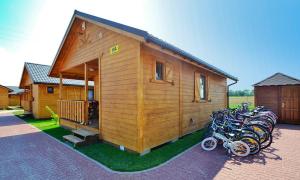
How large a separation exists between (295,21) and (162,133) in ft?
56.3

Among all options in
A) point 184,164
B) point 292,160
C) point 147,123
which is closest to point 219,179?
point 184,164

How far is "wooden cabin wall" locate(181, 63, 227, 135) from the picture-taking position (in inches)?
253

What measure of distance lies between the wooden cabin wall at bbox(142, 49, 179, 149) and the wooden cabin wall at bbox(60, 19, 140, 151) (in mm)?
340

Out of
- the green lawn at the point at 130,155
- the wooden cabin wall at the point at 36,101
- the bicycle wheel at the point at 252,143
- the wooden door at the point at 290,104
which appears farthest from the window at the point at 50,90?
the wooden door at the point at 290,104

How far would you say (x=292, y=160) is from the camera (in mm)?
4023

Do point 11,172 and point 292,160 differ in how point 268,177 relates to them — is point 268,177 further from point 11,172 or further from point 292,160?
point 11,172

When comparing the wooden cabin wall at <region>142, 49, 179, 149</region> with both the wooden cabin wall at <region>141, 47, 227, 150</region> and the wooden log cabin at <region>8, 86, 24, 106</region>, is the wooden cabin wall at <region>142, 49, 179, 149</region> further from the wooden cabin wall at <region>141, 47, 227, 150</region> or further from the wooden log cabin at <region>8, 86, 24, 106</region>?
the wooden log cabin at <region>8, 86, 24, 106</region>

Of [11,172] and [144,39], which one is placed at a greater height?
[144,39]

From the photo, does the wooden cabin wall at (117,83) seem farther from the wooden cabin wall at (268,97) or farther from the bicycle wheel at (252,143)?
the wooden cabin wall at (268,97)

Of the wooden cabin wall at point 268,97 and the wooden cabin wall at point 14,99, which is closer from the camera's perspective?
the wooden cabin wall at point 268,97

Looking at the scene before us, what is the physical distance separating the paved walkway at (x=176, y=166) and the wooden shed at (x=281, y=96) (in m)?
5.70

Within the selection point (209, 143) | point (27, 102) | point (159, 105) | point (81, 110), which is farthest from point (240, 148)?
point (27, 102)

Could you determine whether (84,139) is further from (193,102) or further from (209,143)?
(193,102)

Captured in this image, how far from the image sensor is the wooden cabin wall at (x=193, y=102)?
643cm
